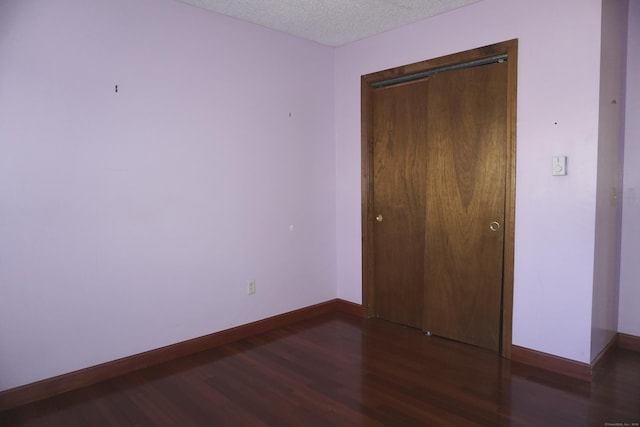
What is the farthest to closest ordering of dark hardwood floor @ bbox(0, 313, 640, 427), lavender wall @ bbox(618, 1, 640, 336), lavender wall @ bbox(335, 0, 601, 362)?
1. lavender wall @ bbox(618, 1, 640, 336)
2. lavender wall @ bbox(335, 0, 601, 362)
3. dark hardwood floor @ bbox(0, 313, 640, 427)

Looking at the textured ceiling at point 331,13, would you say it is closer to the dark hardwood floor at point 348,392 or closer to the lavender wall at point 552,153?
the lavender wall at point 552,153

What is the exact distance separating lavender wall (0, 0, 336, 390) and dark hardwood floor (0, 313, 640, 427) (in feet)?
1.15

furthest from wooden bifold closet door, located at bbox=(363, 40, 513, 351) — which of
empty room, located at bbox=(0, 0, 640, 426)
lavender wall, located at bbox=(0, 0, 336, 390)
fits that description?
lavender wall, located at bbox=(0, 0, 336, 390)

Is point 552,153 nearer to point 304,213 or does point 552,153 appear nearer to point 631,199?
point 631,199

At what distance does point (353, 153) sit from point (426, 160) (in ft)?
2.53

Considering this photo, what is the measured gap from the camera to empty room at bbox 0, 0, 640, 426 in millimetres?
2396

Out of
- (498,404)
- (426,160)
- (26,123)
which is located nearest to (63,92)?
(26,123)

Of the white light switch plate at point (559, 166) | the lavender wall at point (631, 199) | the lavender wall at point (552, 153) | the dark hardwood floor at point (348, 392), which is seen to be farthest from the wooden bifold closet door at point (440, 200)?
the lavender wall at point (631, 199)

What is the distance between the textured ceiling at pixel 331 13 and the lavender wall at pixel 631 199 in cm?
120

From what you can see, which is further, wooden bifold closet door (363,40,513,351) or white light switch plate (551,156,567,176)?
wooden bifold closet door (363,40,513,351)

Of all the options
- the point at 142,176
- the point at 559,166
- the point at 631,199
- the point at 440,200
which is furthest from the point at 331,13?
the point at 631,199

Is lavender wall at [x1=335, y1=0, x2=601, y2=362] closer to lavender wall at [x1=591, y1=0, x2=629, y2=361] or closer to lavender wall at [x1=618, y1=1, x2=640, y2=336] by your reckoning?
lavender wall at [x1=591, y1=0, x2=629, y2=361]

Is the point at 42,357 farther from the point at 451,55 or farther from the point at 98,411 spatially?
the point at 451,55

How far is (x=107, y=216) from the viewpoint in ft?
8.79
